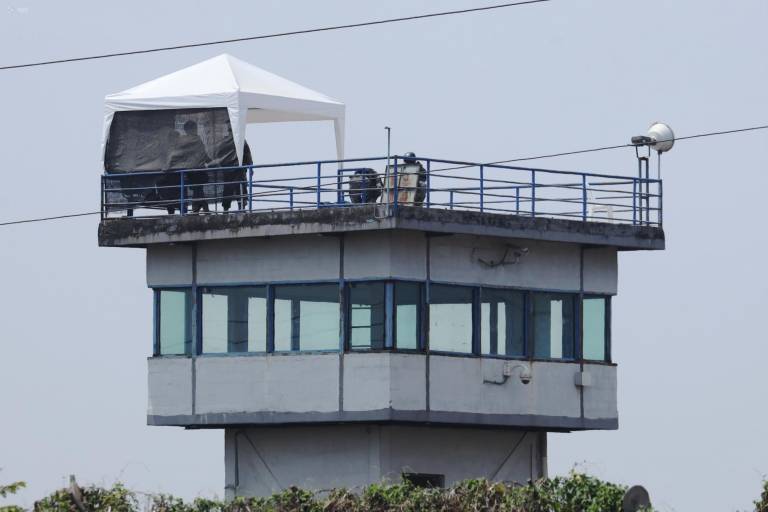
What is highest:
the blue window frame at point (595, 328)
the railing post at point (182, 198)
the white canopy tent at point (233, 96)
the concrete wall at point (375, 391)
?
the white canopy tent at point (233, 96)

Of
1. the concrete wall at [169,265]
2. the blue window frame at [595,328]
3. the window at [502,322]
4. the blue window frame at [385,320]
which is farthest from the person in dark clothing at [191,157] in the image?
the blue window frame at [595,328]

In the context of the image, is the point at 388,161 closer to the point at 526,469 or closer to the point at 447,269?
the point at 447,269

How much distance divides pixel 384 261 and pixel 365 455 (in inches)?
155

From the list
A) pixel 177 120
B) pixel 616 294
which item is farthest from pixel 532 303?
pixel 177 120

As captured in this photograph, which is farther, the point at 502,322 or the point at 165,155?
the point at 165,155

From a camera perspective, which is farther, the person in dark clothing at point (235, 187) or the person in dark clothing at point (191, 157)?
the person in dark clothing at point (191, 157)

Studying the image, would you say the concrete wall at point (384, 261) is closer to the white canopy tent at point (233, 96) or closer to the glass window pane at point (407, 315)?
the glass window pane at point (407, 315)

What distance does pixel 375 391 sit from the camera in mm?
41656

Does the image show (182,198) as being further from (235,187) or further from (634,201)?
(634,201)

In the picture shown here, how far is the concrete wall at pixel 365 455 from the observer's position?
140 feet

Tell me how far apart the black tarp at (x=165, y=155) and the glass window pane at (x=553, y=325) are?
684cm

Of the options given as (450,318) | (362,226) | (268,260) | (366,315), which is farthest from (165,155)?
(450,318)

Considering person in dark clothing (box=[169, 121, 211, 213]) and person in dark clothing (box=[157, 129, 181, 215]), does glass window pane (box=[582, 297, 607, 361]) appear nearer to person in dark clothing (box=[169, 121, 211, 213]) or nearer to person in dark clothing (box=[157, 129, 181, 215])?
person in dark clothing (box=[169, 121, 211, 213])

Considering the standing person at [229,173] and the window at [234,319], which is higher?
the standing person at [229,173]
